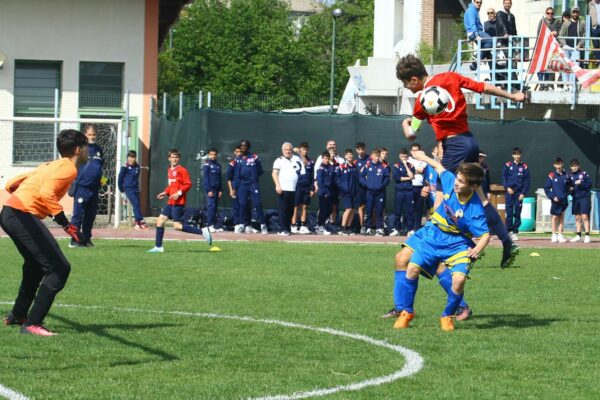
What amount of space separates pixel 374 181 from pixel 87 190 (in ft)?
27.0

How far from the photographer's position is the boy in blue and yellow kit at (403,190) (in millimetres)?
27047

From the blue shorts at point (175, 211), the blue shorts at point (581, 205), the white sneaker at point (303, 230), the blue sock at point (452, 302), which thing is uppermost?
the blue shorts at point (581, 205)

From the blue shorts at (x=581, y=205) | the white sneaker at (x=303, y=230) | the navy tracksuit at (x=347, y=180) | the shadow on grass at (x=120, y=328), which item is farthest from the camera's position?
the white sneaker at (x=303, y=230)

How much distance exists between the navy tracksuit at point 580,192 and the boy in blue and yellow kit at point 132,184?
31.0 feet

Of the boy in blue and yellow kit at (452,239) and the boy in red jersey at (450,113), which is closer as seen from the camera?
the boy in blue and yellow kit at (452,239)

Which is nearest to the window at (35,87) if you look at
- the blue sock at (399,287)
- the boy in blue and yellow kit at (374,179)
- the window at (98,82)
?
the window at (98,82)

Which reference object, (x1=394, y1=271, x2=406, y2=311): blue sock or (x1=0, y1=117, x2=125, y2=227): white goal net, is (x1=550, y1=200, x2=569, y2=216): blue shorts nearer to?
(x1=0, y1=117, x2=125, y2=227): white goal net

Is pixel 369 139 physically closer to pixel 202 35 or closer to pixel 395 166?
pixel 395 166

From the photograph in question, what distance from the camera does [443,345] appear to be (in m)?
9.58

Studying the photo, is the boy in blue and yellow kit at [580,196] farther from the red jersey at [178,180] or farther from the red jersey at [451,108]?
the red jersey at [451,108]

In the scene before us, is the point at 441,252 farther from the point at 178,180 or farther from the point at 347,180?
the point at 347,180

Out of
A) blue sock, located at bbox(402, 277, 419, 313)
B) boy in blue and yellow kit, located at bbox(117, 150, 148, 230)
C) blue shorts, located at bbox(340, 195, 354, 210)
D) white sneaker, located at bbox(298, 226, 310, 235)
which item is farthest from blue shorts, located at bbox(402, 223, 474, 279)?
boy in blue and yellow kit, located at bbox(117, 150, 148, 230)

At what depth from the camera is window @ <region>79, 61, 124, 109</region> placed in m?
31.1

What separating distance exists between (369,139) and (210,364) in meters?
20.5
